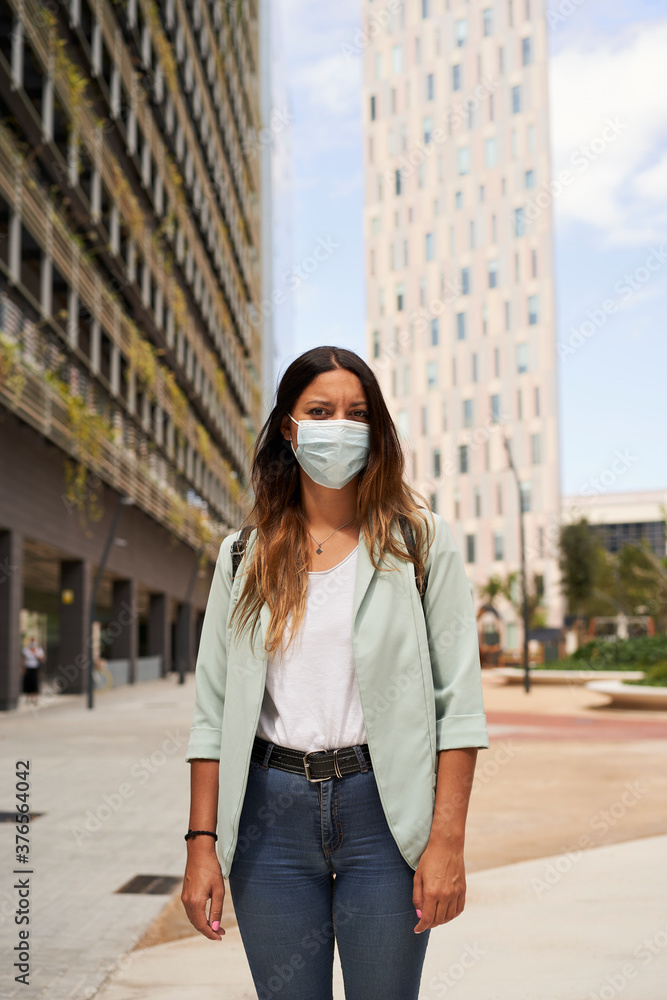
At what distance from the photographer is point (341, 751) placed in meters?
2.23

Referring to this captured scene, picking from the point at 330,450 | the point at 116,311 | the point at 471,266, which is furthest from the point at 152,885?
the point at 471,266

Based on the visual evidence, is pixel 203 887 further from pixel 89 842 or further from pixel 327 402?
pixel 89 842

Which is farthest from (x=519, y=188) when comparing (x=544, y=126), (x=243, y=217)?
(x=243, y=217)

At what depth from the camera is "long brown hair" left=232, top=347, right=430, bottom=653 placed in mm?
2312

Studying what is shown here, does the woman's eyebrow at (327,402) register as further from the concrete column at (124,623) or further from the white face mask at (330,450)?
the concrete column at (124,623)

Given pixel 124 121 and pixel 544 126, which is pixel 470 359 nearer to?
pixel 544 126

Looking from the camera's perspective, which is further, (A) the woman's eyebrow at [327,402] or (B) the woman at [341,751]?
(A) the woman's eyebrow at [327,402]

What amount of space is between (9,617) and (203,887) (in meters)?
22.3

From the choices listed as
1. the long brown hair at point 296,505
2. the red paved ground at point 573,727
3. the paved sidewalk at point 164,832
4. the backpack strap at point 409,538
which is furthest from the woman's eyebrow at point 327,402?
the red paved ground at point 573,727

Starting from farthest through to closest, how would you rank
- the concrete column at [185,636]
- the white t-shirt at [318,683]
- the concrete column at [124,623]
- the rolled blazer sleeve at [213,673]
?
the concrete column at [185,636], the concrete column at [124,623], the rolled blazer sleeve at [213,673], the white t-shirt at [318,683]

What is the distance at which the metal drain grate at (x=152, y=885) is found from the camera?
666cm

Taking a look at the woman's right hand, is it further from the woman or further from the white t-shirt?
the white t-shirt

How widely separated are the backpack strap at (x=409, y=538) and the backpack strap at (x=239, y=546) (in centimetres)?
39

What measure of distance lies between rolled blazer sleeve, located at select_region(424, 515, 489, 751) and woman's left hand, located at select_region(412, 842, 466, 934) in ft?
0.73
